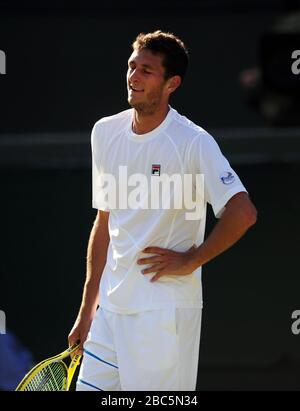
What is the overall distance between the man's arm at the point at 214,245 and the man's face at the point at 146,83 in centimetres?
40

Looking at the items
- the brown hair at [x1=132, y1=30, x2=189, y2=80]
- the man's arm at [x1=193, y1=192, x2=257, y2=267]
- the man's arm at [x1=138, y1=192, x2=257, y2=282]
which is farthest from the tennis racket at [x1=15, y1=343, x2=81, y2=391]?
the brown hair at [x1=132, y1=30, x2=189, y2=80]

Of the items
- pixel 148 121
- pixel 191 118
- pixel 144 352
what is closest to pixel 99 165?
Result: pixel 148 121

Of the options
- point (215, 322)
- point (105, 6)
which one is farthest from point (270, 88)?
point (215, 322)

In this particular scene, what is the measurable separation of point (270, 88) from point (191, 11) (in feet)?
2.03

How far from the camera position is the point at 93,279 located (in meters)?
3.71

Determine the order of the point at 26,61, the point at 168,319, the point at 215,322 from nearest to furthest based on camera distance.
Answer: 1. the point at 168,319
2. the point at 215,322
3. the point at 26,61

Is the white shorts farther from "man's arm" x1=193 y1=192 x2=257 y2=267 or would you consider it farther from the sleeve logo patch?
the sleeve logo patch

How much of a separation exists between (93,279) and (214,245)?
49 centimetres

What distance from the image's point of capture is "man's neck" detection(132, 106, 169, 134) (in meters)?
3.50

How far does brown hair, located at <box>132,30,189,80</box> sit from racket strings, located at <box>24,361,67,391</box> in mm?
1008

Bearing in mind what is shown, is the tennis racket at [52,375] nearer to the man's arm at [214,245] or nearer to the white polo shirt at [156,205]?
the white polo shirt at [156,205]

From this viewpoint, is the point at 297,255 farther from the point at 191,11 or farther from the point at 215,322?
the point at 191,11

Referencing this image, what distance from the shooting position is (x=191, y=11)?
6207mm

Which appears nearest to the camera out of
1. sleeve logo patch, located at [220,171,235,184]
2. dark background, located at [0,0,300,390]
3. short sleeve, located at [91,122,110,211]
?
sleeve logo patch, located at [220,171,235,184]
